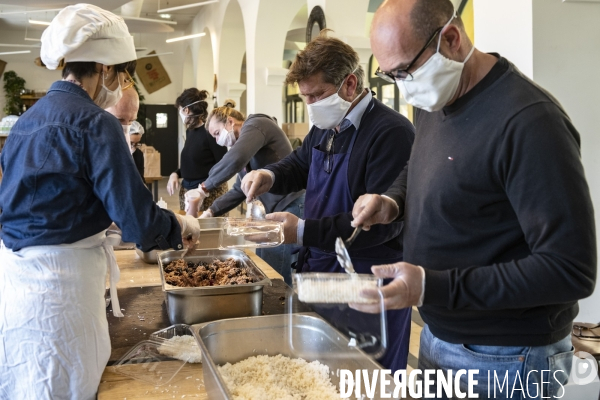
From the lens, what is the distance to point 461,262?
1.30 meters

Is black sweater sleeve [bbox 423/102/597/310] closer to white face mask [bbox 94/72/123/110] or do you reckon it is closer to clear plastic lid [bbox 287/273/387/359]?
clear plastic lid [bbox 287/273/387/359]

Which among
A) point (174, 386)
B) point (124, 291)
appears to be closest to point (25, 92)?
point (124, 291)

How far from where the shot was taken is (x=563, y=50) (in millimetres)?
2312

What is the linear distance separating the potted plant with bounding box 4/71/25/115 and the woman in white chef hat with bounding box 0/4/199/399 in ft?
50.9

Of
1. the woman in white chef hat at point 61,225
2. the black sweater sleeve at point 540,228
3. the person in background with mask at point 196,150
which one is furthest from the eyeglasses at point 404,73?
the person in background with mask at point 196,150

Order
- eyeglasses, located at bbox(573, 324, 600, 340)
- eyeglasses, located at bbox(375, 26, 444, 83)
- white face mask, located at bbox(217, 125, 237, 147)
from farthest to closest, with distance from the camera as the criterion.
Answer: white face mask, located at bbox(217, 125, 237, 147), eyeglasses, located at bbox(573, 324, 600, 340), eyeglasses, located at bbox(375, 26, 444, 83)

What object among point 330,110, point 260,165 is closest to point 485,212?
point 330,110

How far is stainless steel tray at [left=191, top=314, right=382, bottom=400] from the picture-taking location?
1.50 m

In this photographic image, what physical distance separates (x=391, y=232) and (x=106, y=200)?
3.18 ft

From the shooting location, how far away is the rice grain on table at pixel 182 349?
1691 millimetres

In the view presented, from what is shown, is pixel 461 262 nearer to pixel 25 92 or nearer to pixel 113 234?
pixel 113 234

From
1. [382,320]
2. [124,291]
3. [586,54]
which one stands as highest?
[586,54]

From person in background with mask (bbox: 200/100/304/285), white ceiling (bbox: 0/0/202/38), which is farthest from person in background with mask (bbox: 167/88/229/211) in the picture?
white ceiling (bbox: 0/0/202/38)

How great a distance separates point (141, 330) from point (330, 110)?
107cm
